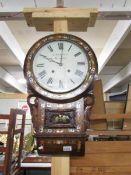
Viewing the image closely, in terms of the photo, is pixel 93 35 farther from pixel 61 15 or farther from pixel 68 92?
pixel 68 92

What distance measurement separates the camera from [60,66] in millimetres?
1634

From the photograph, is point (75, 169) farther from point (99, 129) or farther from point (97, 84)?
point (97, 84)

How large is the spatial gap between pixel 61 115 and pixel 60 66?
299 millimetres

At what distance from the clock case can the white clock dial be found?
0.11 feet

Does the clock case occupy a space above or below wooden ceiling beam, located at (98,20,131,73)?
below

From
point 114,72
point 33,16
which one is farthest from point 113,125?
point 114,72

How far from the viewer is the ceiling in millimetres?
2170

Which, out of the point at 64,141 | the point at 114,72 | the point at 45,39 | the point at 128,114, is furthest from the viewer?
the point at 114,72

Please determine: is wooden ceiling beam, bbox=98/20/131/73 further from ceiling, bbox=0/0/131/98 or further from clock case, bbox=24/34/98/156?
clock case, bbox=24/34/98/156

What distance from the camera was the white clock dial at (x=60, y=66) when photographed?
5.27 ft

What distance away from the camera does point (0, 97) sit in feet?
24.5

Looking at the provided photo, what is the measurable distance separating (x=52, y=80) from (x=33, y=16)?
1.48 ft

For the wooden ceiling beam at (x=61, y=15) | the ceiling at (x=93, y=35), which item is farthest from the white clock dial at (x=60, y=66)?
the ceiling at (x=93, y=35)

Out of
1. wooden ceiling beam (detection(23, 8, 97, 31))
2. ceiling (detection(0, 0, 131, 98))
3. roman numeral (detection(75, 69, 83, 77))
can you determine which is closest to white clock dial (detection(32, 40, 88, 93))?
roman numeral (detection(75, 69, 83, 77))
